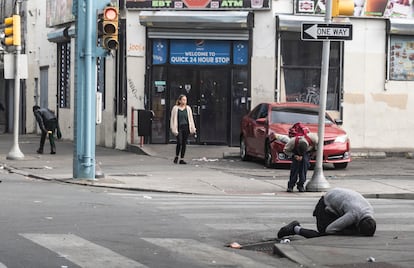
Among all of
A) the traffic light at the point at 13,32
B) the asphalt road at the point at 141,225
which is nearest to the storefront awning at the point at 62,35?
the traffic light at the point at 13,32

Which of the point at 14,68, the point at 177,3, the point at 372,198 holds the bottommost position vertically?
the point at 372,198

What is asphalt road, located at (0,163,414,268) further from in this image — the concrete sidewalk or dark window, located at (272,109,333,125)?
dark window, located at (272,109,333,125)

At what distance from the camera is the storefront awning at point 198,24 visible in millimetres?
23672

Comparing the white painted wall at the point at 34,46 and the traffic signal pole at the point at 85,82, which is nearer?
the traffic signal pole at the point at 85,82

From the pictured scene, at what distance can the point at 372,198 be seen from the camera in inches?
607

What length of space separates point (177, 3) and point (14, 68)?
546 centimetres

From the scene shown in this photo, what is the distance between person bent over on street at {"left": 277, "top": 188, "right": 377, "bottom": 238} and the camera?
970 cm

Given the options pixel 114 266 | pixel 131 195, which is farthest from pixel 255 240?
pixel 131 195

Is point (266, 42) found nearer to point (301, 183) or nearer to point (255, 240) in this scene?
point (301, 183)

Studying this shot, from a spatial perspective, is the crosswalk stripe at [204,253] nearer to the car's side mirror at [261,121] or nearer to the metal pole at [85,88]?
the metal pole at [85,88]

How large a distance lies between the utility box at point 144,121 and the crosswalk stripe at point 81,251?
1350cm

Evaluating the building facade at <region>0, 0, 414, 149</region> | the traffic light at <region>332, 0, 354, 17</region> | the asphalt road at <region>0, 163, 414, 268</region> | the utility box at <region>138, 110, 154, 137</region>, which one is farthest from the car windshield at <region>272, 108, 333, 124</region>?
the asphalt road at <region>0, 163, 414, 268</region>

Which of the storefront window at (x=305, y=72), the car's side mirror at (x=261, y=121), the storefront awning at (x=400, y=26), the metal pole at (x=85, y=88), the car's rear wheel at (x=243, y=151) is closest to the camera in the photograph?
the metal pole at (x=85, y=88)

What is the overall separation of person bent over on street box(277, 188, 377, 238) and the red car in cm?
937
